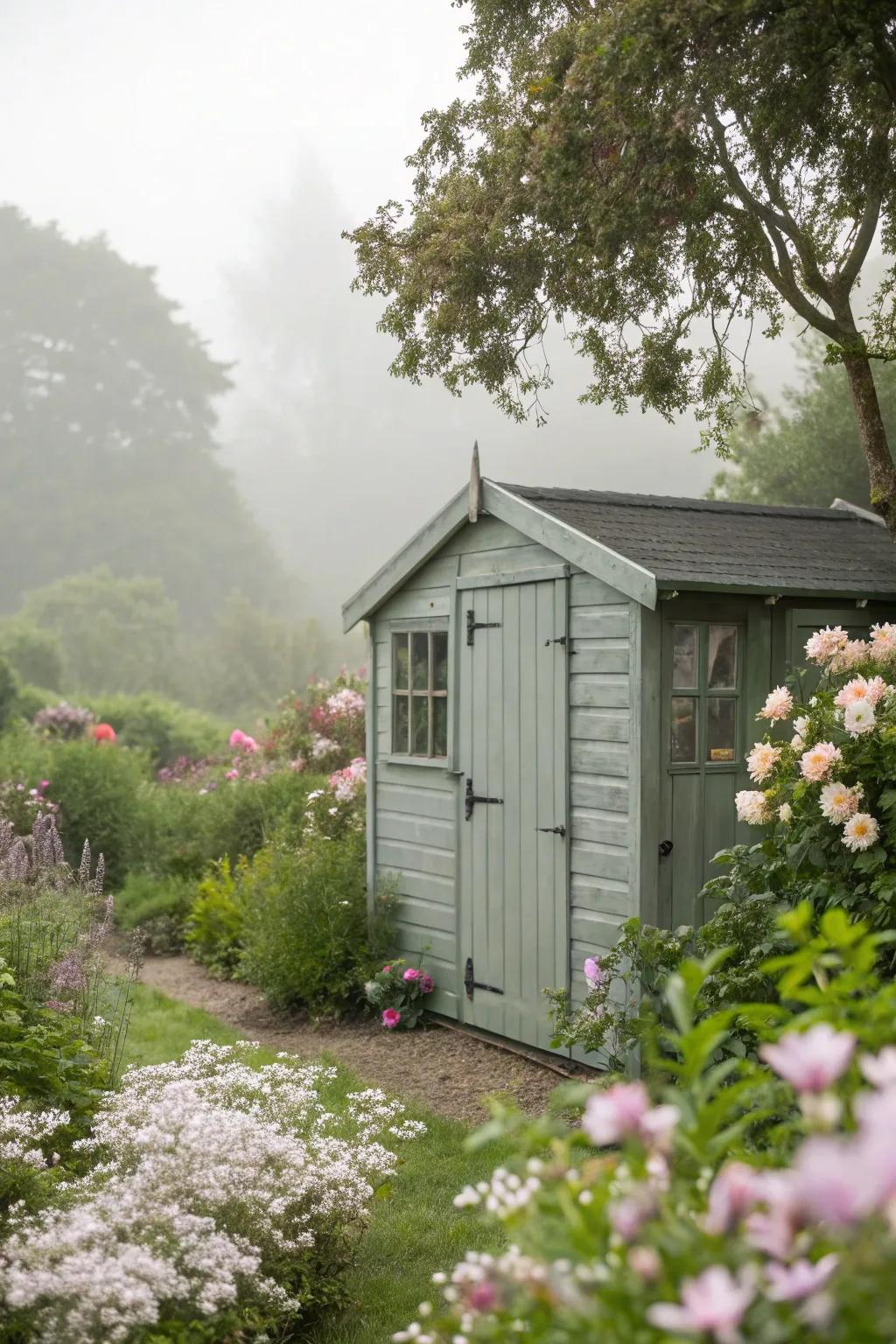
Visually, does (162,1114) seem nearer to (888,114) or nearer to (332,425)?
(888,114)

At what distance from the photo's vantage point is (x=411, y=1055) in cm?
675

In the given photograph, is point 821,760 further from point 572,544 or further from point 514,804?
point 514,804

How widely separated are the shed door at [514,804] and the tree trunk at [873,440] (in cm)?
247

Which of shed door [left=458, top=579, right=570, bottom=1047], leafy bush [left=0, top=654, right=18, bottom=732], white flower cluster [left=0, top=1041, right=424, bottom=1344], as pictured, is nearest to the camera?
white flower cluster [left=0, top=1041, right=424, bottom=1344]

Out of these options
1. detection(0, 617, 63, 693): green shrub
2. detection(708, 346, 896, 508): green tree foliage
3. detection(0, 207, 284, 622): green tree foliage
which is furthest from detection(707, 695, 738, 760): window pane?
detection(0, 207, 284, 622): green tree foliage

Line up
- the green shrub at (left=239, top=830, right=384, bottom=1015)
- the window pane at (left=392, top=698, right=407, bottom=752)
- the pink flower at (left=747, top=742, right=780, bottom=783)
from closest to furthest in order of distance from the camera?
the pink flower at (left=747, top=742, right=780, bottom=783), the green shrub at (left=239, top=830, right=384, bottom=1015), the window pane at (left=392, top=698, right=407, bottom=752)

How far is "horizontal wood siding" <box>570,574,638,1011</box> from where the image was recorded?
19.2 ft

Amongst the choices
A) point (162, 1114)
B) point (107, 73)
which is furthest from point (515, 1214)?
point (107, 73)

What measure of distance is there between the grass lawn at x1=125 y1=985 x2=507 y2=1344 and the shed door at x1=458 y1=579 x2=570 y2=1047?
3.38 feet

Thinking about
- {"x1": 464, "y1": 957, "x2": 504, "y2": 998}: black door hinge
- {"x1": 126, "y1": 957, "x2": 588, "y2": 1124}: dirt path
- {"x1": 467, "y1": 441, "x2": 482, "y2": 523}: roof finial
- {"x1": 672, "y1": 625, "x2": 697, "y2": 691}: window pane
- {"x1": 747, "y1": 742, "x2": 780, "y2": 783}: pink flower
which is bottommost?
{"x1": 126, "y1": 957, "x2": 588, "y2": 1124}: dirt path

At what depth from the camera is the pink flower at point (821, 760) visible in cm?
443

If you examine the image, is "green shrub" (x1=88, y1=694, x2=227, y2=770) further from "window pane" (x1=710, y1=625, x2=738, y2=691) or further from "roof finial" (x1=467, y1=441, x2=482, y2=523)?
"window pane" (x1=710, y1=625, x2=738, y2=691)

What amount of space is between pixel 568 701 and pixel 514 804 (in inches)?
30.9

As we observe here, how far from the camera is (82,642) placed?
114ft
